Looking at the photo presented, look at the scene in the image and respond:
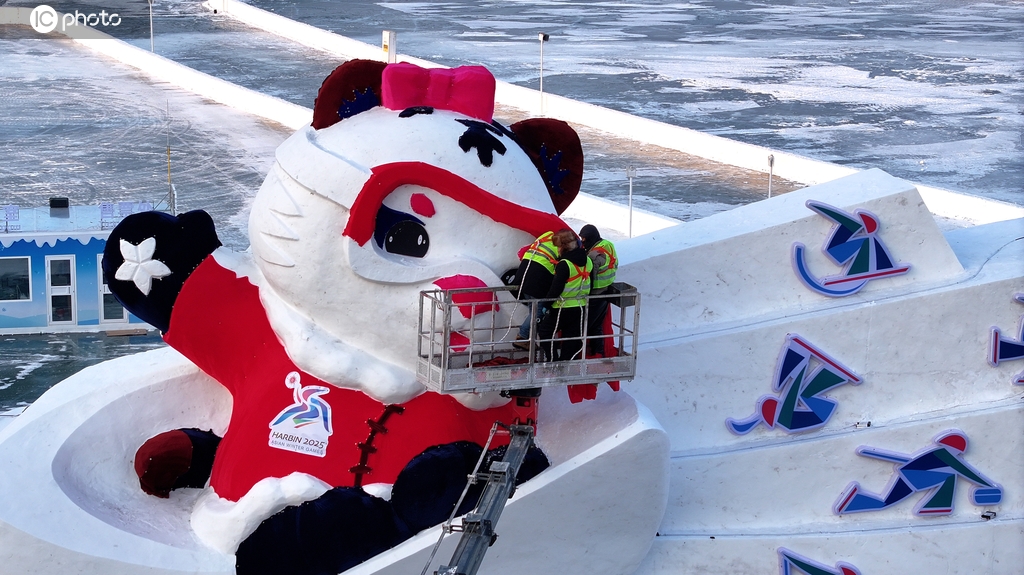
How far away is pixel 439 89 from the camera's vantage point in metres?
6.80

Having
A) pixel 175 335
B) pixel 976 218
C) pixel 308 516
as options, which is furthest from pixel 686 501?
pixel 976 218

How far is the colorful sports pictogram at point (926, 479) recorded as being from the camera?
786 centimetres

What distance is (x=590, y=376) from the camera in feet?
20.7

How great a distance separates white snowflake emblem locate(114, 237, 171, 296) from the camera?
6.91 m

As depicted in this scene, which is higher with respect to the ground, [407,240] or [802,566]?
[407,240]

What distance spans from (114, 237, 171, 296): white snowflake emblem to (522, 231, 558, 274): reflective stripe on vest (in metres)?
2.13

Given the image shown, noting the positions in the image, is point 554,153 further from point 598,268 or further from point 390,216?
point 390,216

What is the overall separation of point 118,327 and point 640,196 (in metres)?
7.88

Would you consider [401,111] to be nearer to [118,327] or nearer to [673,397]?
[673,397]

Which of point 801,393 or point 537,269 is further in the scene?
point 801,393

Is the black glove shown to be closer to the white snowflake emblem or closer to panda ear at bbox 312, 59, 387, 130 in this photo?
the white snowflake emblem

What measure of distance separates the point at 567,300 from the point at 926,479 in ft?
9.95

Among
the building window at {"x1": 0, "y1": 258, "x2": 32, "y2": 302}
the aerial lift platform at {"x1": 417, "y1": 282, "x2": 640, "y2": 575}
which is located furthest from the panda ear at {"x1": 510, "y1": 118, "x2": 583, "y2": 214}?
the building window at {"x1": 0, "y1": 258, "x2": 32, "y2": 302}

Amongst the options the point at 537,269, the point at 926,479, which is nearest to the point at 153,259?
the point at 537,269
